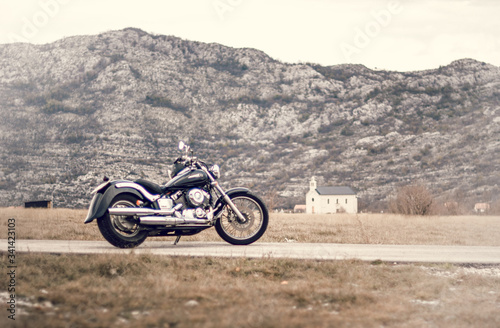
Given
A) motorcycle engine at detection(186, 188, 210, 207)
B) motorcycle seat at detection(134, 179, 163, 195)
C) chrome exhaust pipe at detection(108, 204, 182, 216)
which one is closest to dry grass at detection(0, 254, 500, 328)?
chrome exhaust pipe at detection(108, 204, 182, 216)

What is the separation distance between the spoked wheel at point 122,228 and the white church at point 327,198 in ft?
348

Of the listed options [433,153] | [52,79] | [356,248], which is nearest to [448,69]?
[433,153]

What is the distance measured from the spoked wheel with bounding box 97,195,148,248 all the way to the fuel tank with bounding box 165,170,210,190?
789 millimetres

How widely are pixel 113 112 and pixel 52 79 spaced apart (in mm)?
22845

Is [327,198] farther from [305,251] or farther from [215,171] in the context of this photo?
[305,251]

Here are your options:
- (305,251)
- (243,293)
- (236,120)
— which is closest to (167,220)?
(305,251)

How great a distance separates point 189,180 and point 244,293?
466 centimetres

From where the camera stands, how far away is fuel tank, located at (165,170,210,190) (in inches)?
444

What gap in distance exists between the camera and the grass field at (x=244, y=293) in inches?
229

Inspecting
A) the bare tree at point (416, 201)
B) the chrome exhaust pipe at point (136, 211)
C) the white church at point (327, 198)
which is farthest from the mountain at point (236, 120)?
the chrome exhaust pipe at point (136, 211)

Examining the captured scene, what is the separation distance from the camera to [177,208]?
1112cm

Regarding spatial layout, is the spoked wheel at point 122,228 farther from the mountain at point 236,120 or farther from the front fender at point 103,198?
the mountain at point 236,120

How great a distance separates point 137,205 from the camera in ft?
36.0

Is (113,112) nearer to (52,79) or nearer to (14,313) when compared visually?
(52,79)
